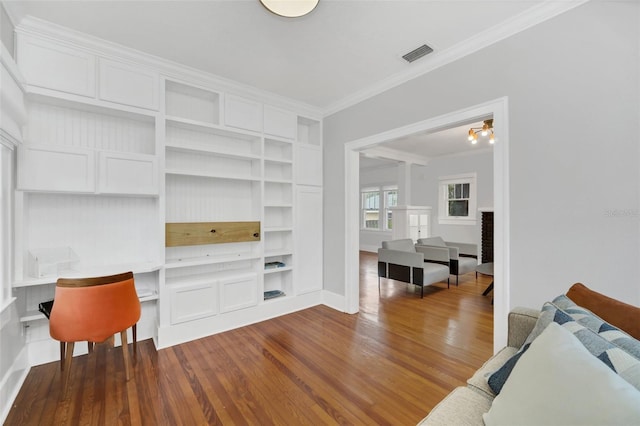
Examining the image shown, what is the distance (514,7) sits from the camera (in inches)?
79.6

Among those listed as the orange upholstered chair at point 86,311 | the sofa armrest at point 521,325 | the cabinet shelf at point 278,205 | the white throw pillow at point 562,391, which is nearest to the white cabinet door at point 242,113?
the cabinet shelf at point 278,205

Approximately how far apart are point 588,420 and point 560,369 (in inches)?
7.0

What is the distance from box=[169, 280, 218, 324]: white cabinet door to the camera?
9.25 feet

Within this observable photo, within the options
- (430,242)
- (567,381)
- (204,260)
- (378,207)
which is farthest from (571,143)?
(378,207)

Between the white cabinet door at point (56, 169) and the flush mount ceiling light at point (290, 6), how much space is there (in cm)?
198

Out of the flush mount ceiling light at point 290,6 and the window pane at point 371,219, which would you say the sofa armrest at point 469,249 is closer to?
the window pane at point 371,219

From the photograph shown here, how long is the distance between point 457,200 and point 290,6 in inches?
286

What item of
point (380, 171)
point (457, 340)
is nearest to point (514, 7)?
point (457, 340)

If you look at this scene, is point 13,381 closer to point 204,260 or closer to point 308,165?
point 204,260

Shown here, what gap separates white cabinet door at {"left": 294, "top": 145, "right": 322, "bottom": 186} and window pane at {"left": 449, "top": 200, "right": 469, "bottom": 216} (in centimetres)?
538

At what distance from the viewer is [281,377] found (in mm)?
2223

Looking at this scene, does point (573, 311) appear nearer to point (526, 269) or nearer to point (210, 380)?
point (526, 269)

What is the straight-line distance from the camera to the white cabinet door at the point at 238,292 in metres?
3.13

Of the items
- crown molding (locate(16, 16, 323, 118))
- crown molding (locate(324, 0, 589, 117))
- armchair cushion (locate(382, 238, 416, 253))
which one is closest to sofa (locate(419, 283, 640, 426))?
crown molding (locate(324, 0, 589, 117))
